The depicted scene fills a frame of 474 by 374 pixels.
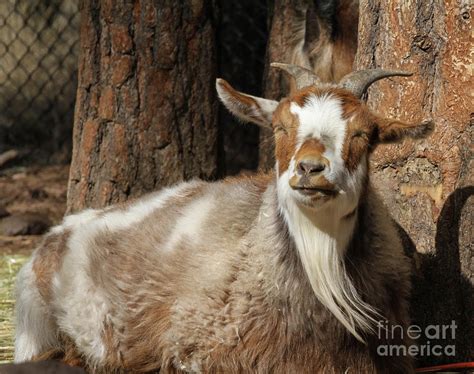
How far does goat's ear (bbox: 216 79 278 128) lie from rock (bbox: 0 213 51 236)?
4.54m

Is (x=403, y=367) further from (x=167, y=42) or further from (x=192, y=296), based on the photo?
(x=167, y=42)

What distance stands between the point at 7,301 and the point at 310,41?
120 inches

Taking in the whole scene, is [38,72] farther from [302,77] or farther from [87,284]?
[302,77]

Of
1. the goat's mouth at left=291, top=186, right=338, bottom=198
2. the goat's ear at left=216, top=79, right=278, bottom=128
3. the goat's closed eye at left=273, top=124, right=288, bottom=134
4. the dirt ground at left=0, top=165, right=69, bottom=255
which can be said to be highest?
the goat's ear at left=216, top=79, right=278, bottom=128

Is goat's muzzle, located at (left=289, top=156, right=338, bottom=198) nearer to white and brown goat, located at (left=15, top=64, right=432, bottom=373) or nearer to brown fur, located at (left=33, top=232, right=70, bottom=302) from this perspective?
white and brown goat, located at (left=15, top=64, right=432, bottom=373)

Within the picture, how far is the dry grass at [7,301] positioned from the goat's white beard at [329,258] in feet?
7.10

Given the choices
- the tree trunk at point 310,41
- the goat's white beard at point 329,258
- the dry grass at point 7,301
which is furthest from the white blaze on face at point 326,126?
the tree trunk at point 310,41

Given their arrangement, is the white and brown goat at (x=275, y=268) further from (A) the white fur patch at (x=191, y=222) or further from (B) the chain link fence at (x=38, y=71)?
(B) the chain link fence at (x=38, y=71)

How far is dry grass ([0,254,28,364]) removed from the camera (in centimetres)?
619

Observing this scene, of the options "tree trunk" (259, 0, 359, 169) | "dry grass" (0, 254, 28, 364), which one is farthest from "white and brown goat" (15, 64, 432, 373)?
"tree trunk" (259, 0, 359, 169)

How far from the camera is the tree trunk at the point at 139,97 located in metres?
7.04

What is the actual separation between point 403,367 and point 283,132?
4.07 ft

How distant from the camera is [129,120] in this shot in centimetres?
709

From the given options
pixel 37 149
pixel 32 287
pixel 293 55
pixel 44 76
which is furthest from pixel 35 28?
pixel 32 287
